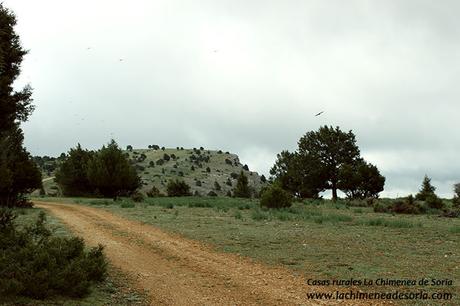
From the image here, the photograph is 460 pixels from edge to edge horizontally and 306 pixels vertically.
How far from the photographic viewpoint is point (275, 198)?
34656 mm

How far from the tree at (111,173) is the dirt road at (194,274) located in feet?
126

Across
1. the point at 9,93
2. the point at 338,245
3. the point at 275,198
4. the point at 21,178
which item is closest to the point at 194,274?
the point at 338,245

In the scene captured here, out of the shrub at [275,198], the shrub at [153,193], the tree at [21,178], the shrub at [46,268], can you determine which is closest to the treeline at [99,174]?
the shrub at [153,193]

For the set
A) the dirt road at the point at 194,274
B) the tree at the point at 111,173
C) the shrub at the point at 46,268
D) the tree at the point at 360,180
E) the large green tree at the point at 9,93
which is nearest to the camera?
the shrub at the point at 46,268

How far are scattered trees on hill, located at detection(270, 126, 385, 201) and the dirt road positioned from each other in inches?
1842

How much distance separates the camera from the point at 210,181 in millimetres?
95500

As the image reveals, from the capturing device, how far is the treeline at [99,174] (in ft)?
182

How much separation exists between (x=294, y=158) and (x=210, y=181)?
32.1 m

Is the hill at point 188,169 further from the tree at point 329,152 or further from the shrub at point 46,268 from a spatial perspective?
the shrub at point 46,268

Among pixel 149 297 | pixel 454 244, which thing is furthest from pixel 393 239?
pixel 149 297

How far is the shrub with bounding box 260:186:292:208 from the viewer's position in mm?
34500

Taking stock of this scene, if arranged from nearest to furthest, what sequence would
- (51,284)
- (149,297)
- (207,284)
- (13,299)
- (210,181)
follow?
(13,299)
(51,284)
(149,297)
(207,284)
(210,181)

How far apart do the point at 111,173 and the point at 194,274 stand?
153 feet

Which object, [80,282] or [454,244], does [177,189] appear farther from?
[80,282]
